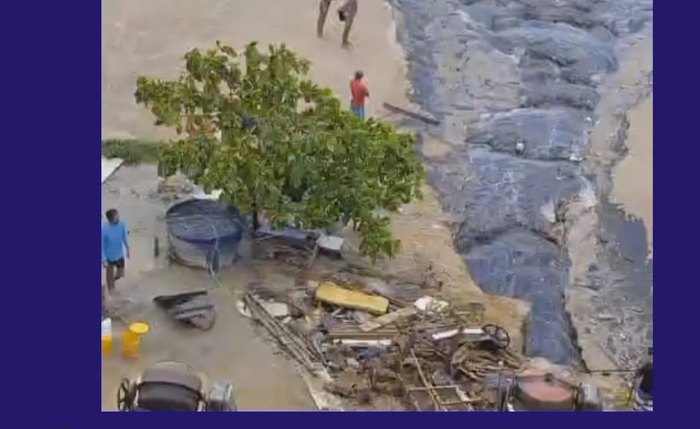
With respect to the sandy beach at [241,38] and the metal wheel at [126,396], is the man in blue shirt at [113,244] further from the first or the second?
the sandy beach at [241,38]

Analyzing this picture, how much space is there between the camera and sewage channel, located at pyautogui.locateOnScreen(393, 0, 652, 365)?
1185 centimetres

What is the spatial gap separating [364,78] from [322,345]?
5393 mm

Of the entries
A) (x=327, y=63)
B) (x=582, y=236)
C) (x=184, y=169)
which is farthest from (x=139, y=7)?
(x=582, y=236)

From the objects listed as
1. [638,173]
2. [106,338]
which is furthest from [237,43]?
[106,338]

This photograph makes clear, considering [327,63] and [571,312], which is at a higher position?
[327,63]

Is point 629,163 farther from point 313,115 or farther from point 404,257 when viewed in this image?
point 313,115

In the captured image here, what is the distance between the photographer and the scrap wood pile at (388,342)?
33.7 ft

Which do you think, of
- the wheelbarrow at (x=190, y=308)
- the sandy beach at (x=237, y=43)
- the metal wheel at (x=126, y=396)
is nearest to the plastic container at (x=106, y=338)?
the wheelbarrow at (x=190, y=308)

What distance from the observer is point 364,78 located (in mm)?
15469

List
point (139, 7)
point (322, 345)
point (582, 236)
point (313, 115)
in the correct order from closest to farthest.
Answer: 1. point (322, 345)
2. point (313, 115)
3. point (582, 236)
4. point (139, 7)

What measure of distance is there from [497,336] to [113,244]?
3.30 m

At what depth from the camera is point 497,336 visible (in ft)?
35.7

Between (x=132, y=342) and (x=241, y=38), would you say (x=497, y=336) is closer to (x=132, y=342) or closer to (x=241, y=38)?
(x=132, y=342)

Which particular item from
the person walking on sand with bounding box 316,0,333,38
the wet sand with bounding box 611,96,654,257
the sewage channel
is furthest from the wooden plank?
the person walking on sand with bounding box 316,0,333,38
